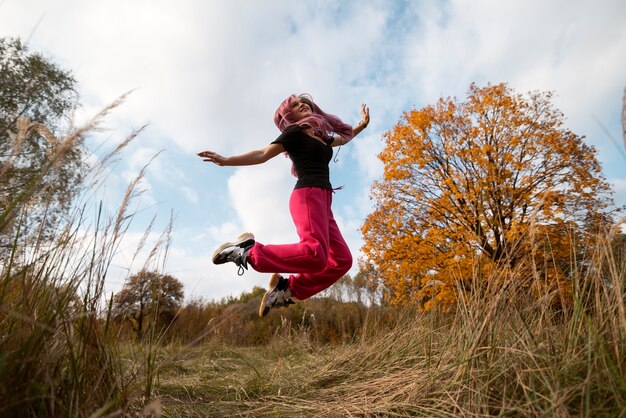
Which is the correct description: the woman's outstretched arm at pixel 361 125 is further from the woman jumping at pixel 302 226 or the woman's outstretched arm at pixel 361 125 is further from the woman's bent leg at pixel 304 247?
the woman's bent leg at pixel 304 247

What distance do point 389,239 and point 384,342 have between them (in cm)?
551

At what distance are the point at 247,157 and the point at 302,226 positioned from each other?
63 cm

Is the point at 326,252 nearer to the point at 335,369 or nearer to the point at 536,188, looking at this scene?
the point at 335,369

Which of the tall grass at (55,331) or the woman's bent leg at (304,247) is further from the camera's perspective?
the woman's bent leg at (304,247)

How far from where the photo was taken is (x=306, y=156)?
3.09 meters

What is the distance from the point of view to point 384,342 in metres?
3.15

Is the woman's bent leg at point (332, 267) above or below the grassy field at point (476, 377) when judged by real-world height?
above

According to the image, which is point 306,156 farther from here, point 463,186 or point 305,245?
point 463,186

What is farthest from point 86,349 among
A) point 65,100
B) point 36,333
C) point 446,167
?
point 65,100

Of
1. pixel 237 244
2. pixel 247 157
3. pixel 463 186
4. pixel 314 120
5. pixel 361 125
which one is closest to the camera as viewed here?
pixel 247 157

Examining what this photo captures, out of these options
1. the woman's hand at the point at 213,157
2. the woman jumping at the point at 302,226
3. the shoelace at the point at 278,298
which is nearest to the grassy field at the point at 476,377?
the shoelace at the point at 278,298

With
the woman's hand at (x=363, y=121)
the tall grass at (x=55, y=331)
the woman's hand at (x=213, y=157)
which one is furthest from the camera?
the woman's hand at (x=363, y=121)

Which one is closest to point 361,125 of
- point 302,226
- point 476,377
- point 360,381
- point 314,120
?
point 314,120

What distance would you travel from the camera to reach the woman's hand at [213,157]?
258 centimetres
